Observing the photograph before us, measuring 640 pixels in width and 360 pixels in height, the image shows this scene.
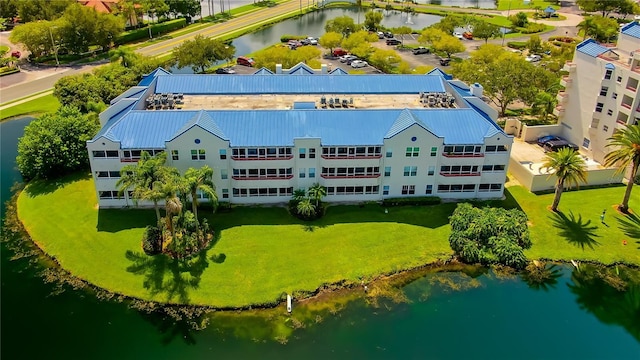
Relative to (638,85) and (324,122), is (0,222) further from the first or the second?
(638,85)

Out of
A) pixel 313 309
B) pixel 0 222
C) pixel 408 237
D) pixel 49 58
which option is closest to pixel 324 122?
pixel 408 237

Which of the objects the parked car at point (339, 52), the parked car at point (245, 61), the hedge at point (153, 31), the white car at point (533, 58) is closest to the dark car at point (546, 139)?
the white car at point (533, 58)

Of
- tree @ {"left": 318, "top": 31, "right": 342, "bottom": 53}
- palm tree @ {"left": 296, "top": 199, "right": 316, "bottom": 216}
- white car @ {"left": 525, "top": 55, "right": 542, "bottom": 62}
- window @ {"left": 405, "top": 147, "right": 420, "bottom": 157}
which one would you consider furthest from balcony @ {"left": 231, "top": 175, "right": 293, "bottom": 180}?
white car @ {"left": 525, "top": 55, "right": 542, "bottom": 62}

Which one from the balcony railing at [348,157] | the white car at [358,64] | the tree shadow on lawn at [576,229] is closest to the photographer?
the tree shadow on lawn at [576,229]

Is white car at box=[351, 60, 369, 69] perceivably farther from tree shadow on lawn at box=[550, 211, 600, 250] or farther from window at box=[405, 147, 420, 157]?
tree shadow on lawn at box=[550, 211, 600, 250]

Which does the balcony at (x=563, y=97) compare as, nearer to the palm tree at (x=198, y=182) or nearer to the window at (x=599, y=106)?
the window at (x=599, y=106)

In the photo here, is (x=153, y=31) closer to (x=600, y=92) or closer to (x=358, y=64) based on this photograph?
(x=358, y=64)

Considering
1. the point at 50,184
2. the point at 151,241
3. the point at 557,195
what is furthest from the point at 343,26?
the point at 151,241
